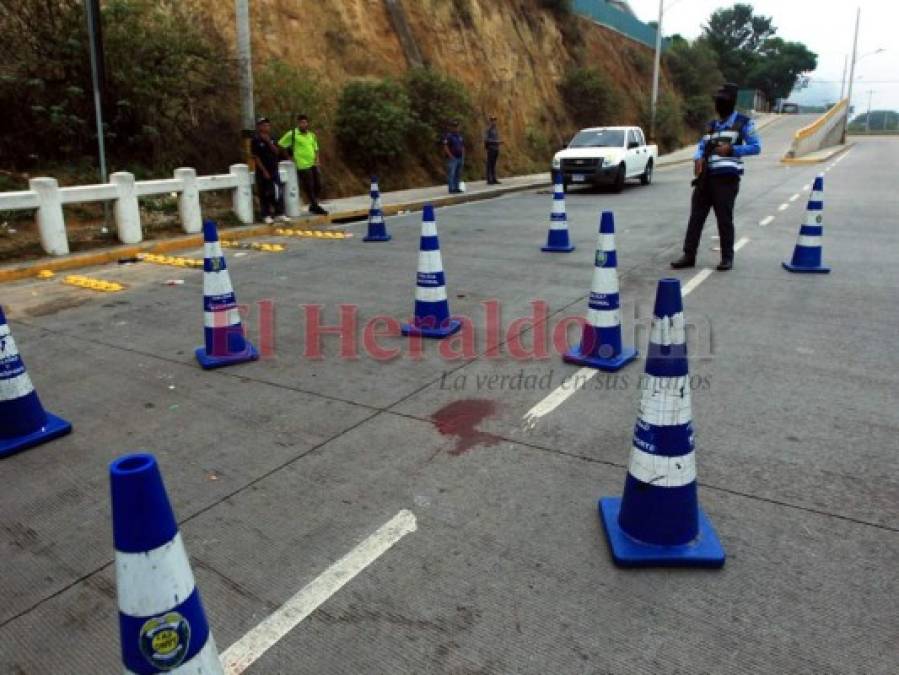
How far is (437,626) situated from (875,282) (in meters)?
7.64

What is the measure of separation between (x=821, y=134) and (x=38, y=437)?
51.3 m

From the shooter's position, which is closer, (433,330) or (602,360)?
(602,360)

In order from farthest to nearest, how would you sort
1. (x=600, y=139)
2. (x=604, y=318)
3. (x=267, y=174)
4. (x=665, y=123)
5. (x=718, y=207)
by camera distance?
(x=665, y=123) → (x=600, y=139) → (x=267, y=174) → (x=718, y=207) → (x=604, y=318)

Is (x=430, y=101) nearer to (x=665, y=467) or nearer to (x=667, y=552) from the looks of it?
(x=665, y=467)

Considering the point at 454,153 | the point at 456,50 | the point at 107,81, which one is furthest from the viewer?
the point at 456,50

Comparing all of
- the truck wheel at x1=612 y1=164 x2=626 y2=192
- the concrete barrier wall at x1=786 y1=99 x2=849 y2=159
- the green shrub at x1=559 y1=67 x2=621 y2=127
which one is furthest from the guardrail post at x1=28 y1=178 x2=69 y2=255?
the concrete barrier wall at x1=786 y1=99 x2=849 y2=159

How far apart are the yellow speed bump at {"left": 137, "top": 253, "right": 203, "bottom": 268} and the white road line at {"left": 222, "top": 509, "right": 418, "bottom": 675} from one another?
7723mm

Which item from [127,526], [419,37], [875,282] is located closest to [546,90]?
[419,37]

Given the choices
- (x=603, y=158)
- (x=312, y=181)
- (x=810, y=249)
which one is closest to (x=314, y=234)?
(x=312, y=181)

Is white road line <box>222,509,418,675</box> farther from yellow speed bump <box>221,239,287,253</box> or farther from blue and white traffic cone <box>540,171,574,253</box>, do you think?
yellow speed bump <box>221,239,287,253</box>

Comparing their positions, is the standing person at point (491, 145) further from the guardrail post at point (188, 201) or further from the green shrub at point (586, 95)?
the green shrub at point (586, 95)

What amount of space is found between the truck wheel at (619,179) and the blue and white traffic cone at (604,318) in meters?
15.2

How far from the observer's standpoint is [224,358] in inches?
220

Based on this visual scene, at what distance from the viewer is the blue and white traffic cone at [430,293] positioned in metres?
6.09
